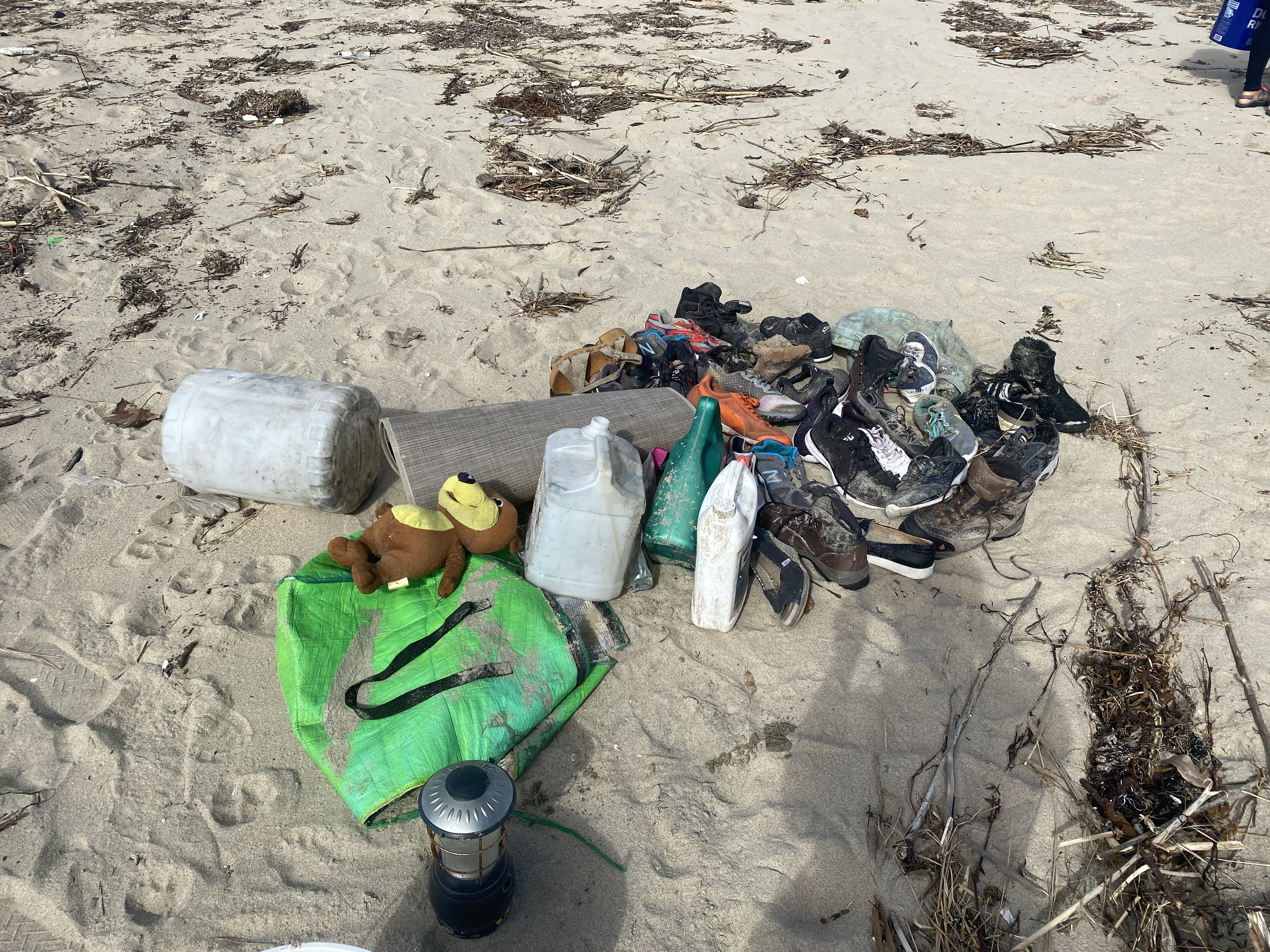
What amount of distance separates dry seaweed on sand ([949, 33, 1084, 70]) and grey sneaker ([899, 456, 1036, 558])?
7603 millimetres

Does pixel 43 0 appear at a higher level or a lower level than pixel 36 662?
higher

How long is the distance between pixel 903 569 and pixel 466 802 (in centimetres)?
→ 193

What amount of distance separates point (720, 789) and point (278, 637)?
1492 mm

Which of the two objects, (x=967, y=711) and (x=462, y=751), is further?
(x=967, y=711)

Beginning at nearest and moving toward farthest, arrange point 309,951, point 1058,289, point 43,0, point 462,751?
point 309,951 → point 462,751 → point 1058,289 → point 43,0

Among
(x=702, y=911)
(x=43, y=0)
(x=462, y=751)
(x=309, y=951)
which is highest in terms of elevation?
(x=43, y=0)

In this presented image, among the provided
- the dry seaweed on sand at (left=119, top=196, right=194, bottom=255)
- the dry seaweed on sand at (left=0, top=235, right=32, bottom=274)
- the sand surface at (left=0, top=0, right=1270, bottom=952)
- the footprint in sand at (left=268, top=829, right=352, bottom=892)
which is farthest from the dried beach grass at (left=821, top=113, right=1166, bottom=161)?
the footprint in sand at (left=268, top=829, right=352, bottom=892)

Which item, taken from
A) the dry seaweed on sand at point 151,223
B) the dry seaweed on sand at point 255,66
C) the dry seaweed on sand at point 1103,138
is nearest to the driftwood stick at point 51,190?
the dry seaweed on sand at point 151,223

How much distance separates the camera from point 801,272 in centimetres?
498

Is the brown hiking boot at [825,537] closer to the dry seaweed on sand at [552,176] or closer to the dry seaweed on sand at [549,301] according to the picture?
the dry seaweed on sand at [549,301]

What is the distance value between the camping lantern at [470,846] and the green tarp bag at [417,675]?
333 mm

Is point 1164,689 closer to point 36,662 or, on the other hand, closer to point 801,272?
point 801,272

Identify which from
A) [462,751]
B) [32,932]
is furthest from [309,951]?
[32,932]

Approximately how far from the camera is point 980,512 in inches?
121
